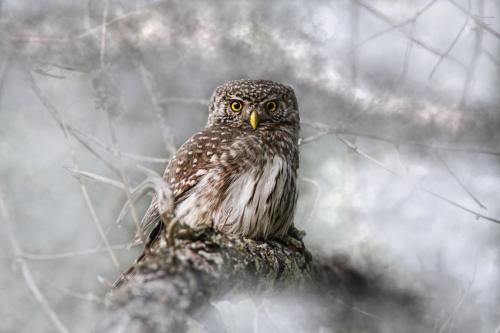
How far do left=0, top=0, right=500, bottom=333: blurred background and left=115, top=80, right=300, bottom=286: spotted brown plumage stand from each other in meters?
0.25

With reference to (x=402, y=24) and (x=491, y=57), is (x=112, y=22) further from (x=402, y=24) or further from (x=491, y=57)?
(x=491, y=57)

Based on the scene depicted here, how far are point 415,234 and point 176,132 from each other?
4.44 ft

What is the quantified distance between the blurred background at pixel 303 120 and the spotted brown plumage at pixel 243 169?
251 millimetres

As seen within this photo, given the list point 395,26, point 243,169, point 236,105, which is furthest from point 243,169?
point 395,26

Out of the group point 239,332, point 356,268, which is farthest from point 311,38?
point 239,332

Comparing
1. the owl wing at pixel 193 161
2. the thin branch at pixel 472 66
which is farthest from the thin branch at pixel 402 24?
the owl wing at pixel 193 161

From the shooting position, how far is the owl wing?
7.08ft

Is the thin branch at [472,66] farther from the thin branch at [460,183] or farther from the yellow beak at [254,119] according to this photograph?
the yellow beak at [254,119]

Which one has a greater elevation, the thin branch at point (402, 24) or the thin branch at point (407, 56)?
the thin branch at point (402, 24)

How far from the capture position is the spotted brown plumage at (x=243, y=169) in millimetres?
2094

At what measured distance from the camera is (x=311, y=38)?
290cm

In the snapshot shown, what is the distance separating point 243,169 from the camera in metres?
2.12

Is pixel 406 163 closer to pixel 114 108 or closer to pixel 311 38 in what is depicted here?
pixel 311 38

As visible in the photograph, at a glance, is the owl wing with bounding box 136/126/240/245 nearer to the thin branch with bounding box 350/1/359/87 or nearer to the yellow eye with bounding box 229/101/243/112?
the yellow eye with bounding box 229/101/243/112
